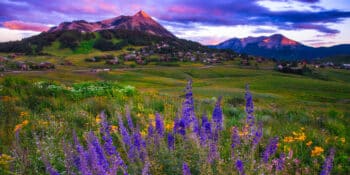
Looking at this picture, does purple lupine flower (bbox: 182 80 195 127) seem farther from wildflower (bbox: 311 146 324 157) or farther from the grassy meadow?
wildflower (bbox: 311 146 324 157)

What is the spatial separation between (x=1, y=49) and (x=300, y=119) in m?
182

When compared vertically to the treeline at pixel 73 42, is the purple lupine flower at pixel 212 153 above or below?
below

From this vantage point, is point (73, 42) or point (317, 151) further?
point (73, 42)

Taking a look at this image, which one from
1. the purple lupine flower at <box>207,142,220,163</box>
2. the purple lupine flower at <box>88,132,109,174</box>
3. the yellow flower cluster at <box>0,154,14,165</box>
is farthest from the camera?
the yellow flower cluster at <box>0,154,14,165</box>

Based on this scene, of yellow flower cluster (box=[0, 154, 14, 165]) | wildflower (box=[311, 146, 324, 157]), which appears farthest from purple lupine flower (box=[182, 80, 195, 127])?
yellow flower cluster (box=[0, 154, 14, 165])

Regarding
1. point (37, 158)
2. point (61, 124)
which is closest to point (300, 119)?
point (61, 124)

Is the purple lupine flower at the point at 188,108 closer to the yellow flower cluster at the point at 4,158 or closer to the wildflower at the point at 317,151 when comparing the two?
the wildflower at the point at 317,151

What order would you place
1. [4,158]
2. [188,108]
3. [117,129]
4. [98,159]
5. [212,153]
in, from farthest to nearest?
[117,129]
[4,158]
[188,108]
[212,153]
[98,159]

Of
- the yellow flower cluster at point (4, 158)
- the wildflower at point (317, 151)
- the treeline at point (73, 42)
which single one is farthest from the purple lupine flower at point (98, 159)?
the treeline at point (73, 42)

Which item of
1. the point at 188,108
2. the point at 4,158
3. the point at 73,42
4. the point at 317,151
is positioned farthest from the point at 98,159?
the point at 73,42

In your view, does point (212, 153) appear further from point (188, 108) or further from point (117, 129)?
point (117, 129)

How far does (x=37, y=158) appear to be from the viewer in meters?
4.65

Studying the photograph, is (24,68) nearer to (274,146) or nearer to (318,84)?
(318,84)

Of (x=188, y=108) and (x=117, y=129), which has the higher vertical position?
(x=188, y=108)
